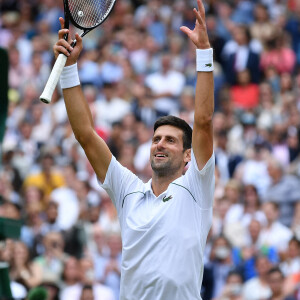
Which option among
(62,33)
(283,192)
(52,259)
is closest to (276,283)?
(283,192)

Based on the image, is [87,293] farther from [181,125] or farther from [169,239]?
[169,239]

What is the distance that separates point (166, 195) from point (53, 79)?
106 cm

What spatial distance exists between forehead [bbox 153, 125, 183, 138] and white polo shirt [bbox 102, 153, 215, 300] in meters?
0.32

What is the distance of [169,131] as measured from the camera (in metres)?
5.54

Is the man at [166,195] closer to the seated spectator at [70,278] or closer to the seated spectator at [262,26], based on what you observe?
the seated spectator at [70,278]

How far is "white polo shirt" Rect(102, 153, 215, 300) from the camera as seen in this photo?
16.6 feet

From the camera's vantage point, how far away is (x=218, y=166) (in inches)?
477

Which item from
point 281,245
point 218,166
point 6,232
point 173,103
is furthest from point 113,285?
point 6,232

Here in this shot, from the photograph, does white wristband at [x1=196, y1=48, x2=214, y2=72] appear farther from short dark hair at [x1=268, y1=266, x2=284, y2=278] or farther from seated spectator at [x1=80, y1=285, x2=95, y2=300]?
seated spectator at [x1=80, y1=285, x2=95, y2=300]

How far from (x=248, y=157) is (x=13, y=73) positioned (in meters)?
5.33

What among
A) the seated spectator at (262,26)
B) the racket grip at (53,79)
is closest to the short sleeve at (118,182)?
the racket grip at (53,79)

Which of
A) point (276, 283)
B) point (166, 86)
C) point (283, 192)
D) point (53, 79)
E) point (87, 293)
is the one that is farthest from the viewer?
point (166, 86)

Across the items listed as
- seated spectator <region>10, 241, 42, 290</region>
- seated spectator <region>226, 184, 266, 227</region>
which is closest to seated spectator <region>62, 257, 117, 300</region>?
seated spectator <region>10, 241, 42, 290</region>

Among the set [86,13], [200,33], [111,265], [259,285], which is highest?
[86,13]
